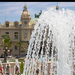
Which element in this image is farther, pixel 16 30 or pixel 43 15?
pixel 16 30

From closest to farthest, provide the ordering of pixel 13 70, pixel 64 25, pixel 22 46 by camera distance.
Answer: pixel 64 25 → pixel 13 70 → pixel 22 46

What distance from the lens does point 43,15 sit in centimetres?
639

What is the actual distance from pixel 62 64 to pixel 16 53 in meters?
27.3

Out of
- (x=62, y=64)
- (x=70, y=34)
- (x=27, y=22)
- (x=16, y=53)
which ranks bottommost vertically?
(x=16, y=53)

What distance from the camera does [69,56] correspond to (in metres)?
6.59

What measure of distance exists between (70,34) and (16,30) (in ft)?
92.0

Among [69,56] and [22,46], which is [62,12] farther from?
[22,46]

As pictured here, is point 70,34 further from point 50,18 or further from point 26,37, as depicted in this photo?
point 26,37

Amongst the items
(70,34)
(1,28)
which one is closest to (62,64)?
(70,34)

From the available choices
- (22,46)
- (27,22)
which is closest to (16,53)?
(22,46)

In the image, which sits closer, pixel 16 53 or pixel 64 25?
pixel 64 25

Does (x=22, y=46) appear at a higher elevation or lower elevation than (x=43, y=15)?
lower

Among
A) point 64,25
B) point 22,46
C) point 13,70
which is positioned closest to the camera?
point 64,25

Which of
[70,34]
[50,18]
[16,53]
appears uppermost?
[50,18]
